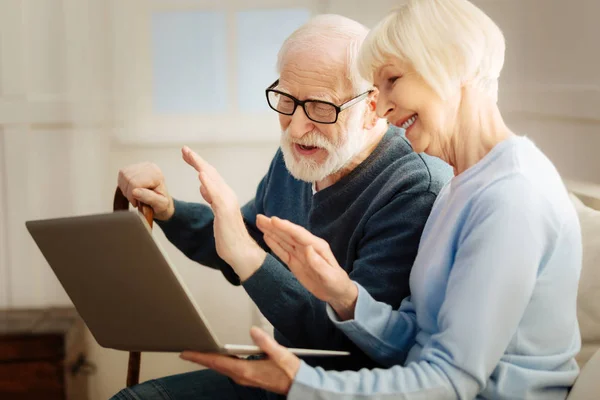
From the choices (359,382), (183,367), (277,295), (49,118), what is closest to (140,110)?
(49,118)

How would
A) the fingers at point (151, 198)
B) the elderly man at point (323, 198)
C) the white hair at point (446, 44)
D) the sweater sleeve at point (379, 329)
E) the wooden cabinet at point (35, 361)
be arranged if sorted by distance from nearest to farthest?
the white hair at point (446, 44) → the sweater sleeve at point (379, 329) → the elderly man at point (323, 198) → the fingers at point (151, 198) → the wooden cabinet at point (35, 361)

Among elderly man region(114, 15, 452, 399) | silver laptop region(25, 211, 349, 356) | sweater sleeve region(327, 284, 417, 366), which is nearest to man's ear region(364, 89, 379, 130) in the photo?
elderly man region(114, 15, 452, 399)

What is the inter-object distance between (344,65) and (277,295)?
51 cm

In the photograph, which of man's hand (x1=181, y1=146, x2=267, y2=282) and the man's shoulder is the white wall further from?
man's hand (x1=181, y1=146, x2=267, y2=282)

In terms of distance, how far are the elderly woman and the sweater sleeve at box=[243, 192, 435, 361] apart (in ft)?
0.36

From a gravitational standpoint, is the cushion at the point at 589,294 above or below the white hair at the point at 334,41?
below

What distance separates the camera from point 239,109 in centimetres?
265

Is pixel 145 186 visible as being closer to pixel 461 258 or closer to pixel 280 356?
pixel 280 356

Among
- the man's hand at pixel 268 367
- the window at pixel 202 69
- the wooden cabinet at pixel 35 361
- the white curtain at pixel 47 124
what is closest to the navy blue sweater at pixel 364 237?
the man's hand at pixel 268 367

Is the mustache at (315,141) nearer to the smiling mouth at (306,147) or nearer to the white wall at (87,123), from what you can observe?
the smiling mouth at (306,147)

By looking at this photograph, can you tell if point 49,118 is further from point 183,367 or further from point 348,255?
point 348,255

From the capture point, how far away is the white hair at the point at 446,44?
3.78 ft

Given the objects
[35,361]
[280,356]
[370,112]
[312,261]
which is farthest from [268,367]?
[35,361]

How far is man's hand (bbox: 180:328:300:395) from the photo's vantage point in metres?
1.10
